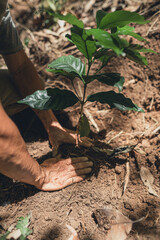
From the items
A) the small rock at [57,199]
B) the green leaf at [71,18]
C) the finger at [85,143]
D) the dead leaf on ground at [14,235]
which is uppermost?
the green leaf at [71,18]

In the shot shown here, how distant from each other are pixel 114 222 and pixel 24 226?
685 mm

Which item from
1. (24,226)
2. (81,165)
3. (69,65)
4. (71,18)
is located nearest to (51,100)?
(69,65)

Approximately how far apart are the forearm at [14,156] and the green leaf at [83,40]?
0.62 m

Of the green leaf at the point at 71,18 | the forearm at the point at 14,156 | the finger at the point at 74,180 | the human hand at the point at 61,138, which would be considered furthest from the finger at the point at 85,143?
the green leaf at the point at 71,18

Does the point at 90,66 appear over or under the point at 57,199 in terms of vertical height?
over

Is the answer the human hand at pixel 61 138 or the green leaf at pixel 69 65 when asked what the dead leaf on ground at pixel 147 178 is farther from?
the green leaf at pixel 69 65

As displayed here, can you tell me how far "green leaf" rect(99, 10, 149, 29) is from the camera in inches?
38.5

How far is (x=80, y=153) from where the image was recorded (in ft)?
5.89

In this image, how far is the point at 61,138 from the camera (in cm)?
181

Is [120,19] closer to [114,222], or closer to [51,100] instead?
[51,100]

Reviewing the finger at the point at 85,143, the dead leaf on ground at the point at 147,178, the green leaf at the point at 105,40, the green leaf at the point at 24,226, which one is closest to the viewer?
the green leaf at the point at 105,40

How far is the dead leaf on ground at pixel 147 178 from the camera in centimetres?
152

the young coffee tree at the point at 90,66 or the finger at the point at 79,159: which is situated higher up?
the young coffee tree at the point at 90,66


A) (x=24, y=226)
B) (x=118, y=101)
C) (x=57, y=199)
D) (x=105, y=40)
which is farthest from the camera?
(x=57, y=199)
